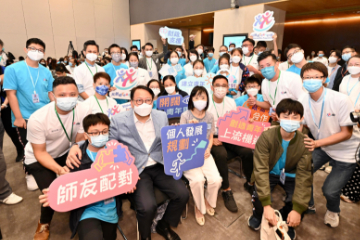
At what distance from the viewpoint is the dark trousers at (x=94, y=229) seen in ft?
4.73

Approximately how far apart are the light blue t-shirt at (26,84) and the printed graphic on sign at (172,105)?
1.58 meters

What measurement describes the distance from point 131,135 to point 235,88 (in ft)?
7.77

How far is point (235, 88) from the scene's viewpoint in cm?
360

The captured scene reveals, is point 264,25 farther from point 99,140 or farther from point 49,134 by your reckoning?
point 49,134

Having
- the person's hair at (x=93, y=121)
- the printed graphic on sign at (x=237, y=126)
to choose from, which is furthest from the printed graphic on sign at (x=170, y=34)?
the person's hair at (x=93, y=121)

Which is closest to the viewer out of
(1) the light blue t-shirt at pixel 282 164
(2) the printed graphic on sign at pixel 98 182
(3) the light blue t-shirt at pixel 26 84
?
(2) the printed graphic on sign at pixel 98 182

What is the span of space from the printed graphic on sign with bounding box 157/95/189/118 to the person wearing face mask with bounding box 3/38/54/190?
1536 mm

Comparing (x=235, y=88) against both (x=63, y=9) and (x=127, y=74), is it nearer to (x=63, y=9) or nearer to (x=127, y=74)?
(x=127, y=74)

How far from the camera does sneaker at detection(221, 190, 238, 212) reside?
2252 millimetres

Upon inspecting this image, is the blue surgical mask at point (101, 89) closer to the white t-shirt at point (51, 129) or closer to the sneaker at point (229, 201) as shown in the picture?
the white t-shirt at point (51, 129)

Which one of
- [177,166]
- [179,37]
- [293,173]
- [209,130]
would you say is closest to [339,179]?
[293,173]

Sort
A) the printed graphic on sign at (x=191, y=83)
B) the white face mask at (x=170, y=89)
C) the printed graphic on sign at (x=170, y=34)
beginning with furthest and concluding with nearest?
the printed graphic on sign at (x=170, y=34) < the printed graphic on sign at (x=191, y=83) < the white face mask at (x=170, y=89)

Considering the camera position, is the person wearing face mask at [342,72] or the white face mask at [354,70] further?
the person wearing face mask at [342,72]

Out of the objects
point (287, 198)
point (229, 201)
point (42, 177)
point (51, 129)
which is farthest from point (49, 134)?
point (287, 198)
